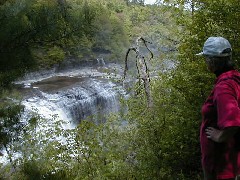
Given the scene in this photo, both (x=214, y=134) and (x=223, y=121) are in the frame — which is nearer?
(x=223, y=121)

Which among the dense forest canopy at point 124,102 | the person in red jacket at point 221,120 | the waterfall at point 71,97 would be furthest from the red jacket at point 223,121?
the waterfall at point 71,97

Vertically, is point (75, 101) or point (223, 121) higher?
point (223, 121)

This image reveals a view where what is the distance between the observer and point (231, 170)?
2.06 metres

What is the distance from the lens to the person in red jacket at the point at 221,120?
190 cm

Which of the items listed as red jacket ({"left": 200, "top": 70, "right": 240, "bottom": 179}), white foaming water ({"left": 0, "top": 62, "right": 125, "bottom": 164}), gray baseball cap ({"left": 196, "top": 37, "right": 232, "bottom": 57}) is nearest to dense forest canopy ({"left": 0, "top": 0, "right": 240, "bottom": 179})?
gray baseball cap ({"left": 196, "top": 37, "right": 232, "bottom": 57})

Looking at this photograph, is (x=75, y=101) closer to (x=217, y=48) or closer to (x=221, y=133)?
(x=217, y=48)

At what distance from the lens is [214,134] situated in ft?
6.65

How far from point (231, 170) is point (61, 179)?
8.96 feet

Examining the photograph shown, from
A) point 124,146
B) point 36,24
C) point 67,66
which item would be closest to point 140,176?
point 124,146

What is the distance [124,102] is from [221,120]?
17.8 feet

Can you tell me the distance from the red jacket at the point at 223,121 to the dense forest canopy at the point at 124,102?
7.15 ft

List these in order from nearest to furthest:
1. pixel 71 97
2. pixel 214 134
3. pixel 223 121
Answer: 1. pixel 223 121
2. pixel 214 134
3. pixel 71 97

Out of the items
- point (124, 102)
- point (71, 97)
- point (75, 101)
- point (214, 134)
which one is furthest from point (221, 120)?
point (71, 97)

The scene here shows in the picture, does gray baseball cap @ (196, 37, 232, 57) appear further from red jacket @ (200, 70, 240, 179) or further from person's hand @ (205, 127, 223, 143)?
person's hand @ (205, 127, 223, 143)
